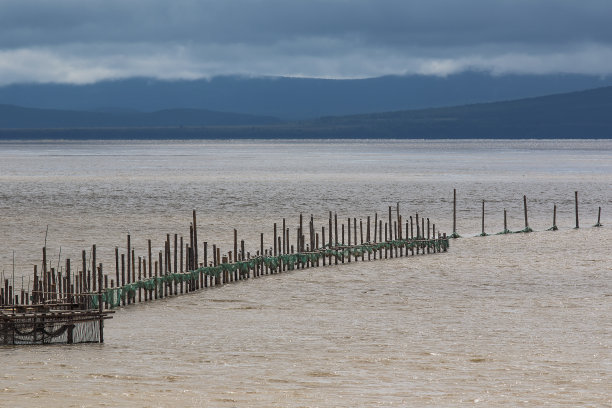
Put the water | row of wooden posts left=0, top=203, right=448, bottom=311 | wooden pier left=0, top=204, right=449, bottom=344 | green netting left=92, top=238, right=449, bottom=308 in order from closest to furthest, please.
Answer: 1. the water
2. wooden pier left=0, top=204, right=449, bottom=344
3. row of wooden posts left=0, top=203, right=448, bottom=311
4. green netting left=92, top=238, right=449, bottom=308

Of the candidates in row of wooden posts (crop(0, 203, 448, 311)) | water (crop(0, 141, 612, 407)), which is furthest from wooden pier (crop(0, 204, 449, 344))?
water (crop(0, 141, 612, 407))

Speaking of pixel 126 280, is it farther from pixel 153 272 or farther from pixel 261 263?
pixel 261 263

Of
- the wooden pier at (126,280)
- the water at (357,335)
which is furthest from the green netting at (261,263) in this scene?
the water at (357,335)

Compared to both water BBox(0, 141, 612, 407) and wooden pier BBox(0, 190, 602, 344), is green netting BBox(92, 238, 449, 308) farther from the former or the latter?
water BBox(0, 141, 612, 407)

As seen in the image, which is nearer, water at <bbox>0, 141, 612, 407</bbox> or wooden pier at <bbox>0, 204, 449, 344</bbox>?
water at <bbox>0, 141, 612, 407</bbox>

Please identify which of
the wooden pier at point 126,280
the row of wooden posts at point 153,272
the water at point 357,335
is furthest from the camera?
the row of wooden posts at point 153,272

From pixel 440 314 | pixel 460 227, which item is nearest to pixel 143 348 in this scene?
pixel 440 314

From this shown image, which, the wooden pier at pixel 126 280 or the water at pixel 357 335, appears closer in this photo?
the water at pixel 357 335

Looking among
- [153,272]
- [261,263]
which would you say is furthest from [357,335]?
[153,272]

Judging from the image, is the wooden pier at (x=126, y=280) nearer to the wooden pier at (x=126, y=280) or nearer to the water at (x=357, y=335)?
the wooden pier at (x=126, y=280)

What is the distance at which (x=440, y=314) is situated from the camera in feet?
70.6

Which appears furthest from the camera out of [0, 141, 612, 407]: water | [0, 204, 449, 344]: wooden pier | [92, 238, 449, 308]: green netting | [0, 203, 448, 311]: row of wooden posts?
[92, 238, 449, 308]: green netting

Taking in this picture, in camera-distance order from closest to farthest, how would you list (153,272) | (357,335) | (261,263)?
(357,335)
(261,263)
(153,272)

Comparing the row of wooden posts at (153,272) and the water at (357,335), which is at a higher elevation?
the row of wooden posts at (153,272)
